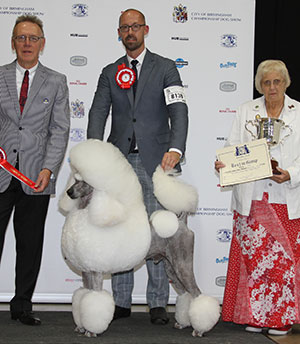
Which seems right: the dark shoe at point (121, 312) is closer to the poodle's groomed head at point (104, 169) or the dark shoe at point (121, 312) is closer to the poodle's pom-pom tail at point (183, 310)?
the poodle's pom-pom tail at point (183, 310)

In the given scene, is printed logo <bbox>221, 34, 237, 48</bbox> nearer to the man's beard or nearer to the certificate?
the man's beard

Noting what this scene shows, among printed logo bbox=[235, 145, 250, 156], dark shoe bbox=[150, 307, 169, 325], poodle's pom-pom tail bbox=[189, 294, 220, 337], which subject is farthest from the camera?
dark shoe bbox=[150, 307, 169, 325]

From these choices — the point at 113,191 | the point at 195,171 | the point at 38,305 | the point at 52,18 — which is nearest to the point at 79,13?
the point at 52,18

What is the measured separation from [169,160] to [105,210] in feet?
1.79

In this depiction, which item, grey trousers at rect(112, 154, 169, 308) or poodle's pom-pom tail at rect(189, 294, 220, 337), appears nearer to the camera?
poodle's pom-pom tail at rect(189, 294, 220, 337)

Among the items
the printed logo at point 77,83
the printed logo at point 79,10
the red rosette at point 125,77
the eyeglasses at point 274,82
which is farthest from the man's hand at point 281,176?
the printed logo at point 79,10

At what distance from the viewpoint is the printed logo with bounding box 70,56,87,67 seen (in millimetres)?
4016

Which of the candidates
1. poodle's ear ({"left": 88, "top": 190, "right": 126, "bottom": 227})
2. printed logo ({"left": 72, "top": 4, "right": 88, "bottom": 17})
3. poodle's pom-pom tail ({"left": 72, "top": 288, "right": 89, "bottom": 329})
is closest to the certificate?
poodle's ear ({"left": 88, "top": 190, "right": 126, "bottom": 227})

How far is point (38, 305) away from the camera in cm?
402

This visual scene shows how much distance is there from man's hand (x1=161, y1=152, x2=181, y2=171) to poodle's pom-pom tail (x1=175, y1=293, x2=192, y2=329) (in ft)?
2.44

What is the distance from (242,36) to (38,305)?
2.59 metres

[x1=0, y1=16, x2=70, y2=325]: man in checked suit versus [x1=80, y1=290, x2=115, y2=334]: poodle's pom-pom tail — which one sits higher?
[x1=0, y1=16, x2=70, y2=325]: man in checked suit

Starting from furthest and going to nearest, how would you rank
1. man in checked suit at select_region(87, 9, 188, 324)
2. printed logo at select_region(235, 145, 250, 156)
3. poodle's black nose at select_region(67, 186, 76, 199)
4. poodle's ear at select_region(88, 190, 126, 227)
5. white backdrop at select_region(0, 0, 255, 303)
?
1. white backdrop at select_region(0, 0, 255, 303)
2. man in checked suit at select_region(87, 9, 188, 324)
3. printed logo at select_region(235, 145, 250, 156)
4. poodle's black nose at select_region(67, 186, 76, 199)
5. poodle's ear at select_region(88, 190, 126, 227)

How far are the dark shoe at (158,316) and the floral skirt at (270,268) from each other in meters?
0.45
